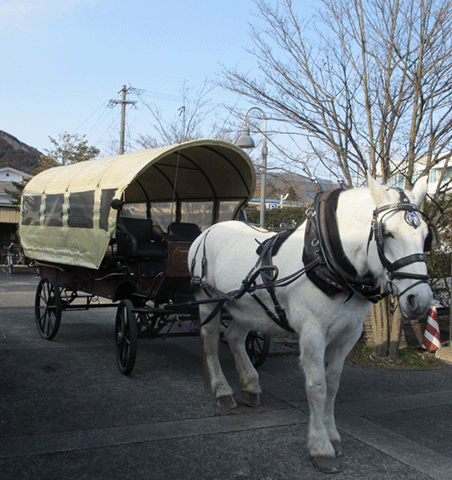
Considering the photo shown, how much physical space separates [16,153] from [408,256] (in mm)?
85004

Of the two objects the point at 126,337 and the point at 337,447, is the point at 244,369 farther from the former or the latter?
the point at 126,337

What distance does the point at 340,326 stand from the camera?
3.49 m

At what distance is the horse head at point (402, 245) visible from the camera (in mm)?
2873

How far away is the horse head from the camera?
2.87 meters

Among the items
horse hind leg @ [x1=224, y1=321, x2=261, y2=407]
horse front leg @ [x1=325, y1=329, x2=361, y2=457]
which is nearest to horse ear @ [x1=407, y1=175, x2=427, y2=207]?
horse front leg @ [x1=325, y1=329, x2=361, y2=457]

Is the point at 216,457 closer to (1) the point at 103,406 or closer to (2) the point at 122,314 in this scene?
(1) the point at 103,406

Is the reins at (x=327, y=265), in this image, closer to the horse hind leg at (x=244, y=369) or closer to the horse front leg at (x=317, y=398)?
the horse front leg at (x=317, y=398)

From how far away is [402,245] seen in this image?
9.85 feet

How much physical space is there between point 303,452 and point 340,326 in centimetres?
102

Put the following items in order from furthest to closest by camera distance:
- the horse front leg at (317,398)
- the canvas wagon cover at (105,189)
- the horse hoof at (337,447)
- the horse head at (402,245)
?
1. the canvas wagon cover at (105,189)
2. the horse hoof at (337,447)
3. the horse front leg at (317,398)
4. the horse head at (402,245)

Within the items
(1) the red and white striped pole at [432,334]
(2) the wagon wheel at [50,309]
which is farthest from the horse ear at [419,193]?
(2) the wagon wheel at [50,309]

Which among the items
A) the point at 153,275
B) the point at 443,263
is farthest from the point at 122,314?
the point at 443,263

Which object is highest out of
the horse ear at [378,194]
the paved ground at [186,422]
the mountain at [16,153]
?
the mountain at [16,153]

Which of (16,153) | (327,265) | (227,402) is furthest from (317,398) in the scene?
(16,153)
